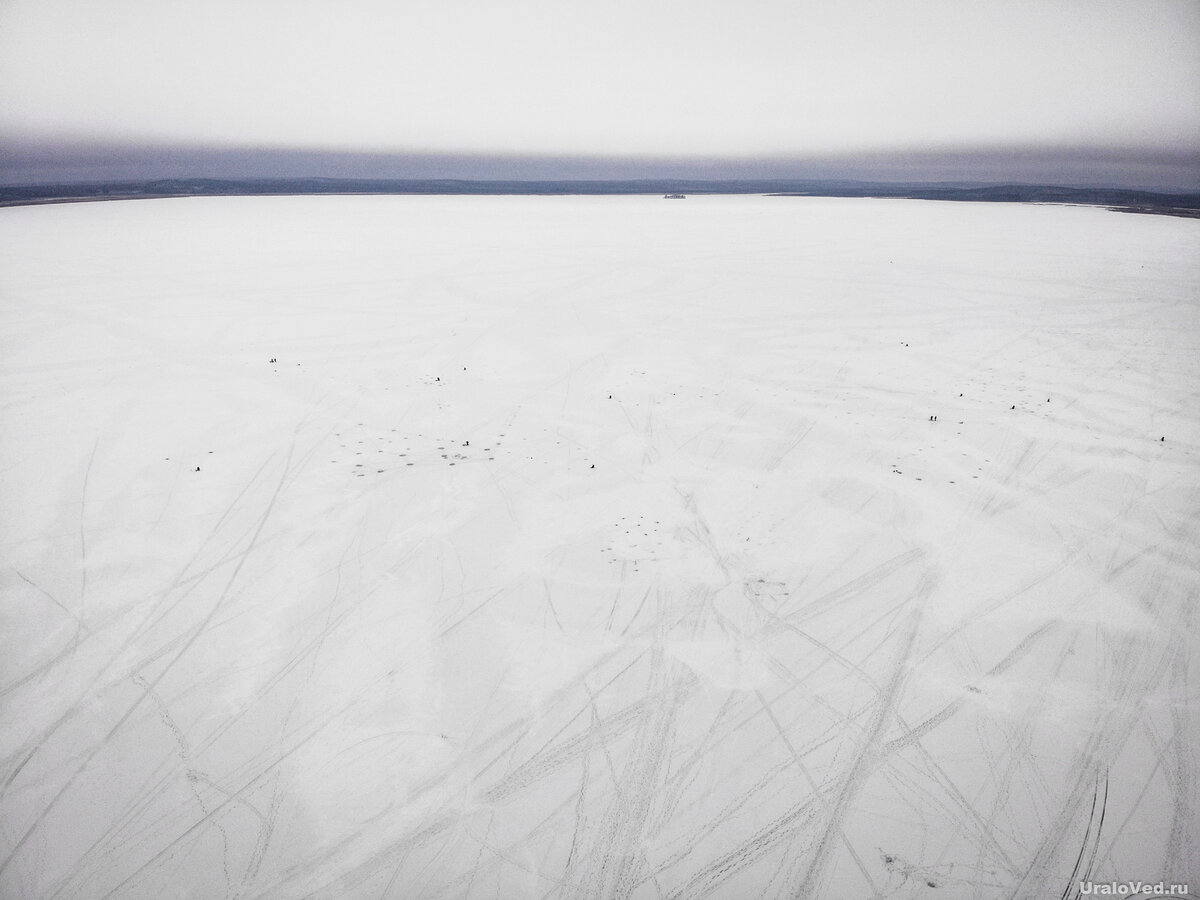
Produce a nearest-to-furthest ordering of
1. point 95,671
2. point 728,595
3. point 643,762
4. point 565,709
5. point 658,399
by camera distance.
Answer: point 643,762 → point 565,709 → point 95,671 → point 728,595 → point 658,399

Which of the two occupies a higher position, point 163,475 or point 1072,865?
point 163,475

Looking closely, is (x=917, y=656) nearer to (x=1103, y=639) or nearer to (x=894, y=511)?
(x=1103, y=639)

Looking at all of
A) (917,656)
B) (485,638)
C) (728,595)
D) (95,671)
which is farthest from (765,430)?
(95,671)

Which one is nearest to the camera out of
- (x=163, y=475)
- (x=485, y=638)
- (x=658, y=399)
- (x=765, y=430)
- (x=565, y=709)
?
(x=565, y=709)

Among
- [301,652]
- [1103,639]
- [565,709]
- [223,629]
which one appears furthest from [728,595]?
[223,629]

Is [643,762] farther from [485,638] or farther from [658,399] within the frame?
[658,399]

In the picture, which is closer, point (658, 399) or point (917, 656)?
point (917, 656)
